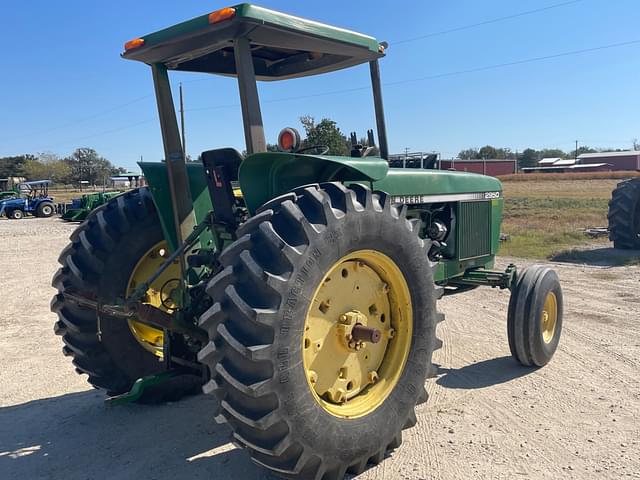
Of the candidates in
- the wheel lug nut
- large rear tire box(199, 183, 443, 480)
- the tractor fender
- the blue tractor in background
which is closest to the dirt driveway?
large rear tire box(199, 183, 443, 480)

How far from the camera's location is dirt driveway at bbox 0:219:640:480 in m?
3.41

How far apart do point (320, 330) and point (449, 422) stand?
56.6 inches

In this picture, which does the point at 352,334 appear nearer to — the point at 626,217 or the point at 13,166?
the point at 626,217

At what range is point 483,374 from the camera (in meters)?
5.04

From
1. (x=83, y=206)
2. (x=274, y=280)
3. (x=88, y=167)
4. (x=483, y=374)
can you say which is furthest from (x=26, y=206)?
(x=88, y=167)

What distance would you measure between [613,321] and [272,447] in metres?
5.30

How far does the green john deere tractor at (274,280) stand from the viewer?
2734 mm

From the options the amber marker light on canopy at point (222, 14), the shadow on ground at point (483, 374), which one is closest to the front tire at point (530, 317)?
the shadow on ground at point (483, 374)

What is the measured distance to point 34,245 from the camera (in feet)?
50.6

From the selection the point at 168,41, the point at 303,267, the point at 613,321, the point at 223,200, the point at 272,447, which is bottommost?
the point at 613,321

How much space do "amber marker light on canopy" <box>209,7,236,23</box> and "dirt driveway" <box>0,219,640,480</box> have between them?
2.55 metres

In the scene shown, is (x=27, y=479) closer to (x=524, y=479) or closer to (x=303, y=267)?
(x=303, y=267)

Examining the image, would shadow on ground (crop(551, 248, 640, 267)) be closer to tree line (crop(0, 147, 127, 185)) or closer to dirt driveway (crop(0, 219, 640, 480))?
dirt driveway (crop(0, 219, 640, 480))

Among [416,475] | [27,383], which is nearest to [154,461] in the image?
[416,475]
